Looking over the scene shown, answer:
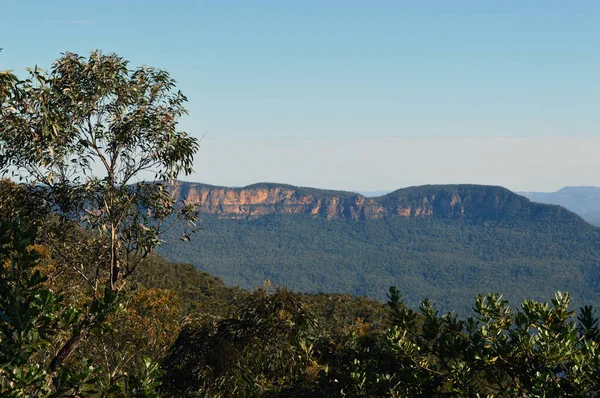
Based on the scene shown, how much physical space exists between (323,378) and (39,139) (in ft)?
24.0

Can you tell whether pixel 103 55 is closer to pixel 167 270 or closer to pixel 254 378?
pixel 254 378

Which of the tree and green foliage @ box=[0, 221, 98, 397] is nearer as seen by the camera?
green foliage @ box=[0, 221, 98, 397]

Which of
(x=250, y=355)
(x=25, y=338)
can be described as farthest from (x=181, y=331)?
(x=25, y=338)

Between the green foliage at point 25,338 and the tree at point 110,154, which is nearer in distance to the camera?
the green foliage at point 25,338

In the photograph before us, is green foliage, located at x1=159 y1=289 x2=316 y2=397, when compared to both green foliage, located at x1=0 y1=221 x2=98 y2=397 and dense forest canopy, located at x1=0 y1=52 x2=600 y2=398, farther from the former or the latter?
green foliage, located at x1=0 y1=221 x2=98 y2=397

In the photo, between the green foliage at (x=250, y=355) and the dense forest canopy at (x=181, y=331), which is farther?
the green foliage at (x=250, y=355)

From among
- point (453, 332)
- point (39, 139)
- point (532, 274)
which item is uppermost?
point (39, 139)

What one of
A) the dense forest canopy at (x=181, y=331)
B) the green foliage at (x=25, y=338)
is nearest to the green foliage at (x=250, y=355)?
the dense forest canopy at (x=181, y=331)

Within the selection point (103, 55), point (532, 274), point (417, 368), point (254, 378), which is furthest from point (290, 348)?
point (532, 274)

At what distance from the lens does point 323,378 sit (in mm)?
9141

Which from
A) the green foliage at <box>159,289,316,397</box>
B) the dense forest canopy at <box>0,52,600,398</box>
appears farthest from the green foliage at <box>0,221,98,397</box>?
the green foliage at <box>159,289,316,397</box>

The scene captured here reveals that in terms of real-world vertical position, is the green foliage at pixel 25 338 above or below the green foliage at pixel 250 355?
above

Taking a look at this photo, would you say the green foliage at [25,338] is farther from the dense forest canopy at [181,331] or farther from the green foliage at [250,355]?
the green foliage at [250,355]

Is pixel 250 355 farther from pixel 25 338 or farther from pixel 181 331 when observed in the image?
pixel 25 338
